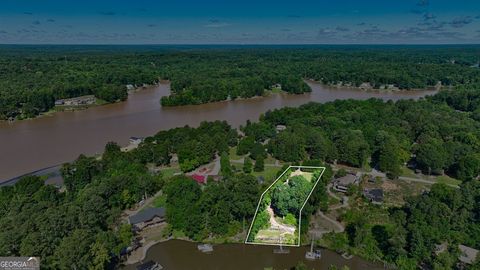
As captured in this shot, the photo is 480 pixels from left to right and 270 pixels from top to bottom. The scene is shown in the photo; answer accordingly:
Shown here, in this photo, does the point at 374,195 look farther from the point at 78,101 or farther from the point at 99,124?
the point at 78,101

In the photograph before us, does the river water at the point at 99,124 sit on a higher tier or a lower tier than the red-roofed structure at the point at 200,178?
lower

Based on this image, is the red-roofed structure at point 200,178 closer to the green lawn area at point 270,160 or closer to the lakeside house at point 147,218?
the lakeside house at point 147,218

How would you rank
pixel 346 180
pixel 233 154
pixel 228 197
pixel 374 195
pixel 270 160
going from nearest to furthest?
pixel 228 197 < pixel 374 195 < pixel 346 180 < pixel 270 160 < pixel 233 154

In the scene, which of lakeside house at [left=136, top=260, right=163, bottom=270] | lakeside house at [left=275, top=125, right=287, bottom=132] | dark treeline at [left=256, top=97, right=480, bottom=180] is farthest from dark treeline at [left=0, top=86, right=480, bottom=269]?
lakeside house at [left=275, top=125, right=287, bottom=132]

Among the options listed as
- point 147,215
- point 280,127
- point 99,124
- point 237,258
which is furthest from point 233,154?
point 99,124

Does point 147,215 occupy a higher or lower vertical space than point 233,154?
higher

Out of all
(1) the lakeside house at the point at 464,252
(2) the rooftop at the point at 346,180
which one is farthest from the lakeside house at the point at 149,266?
(2) the rooftop at the point at 346,180
